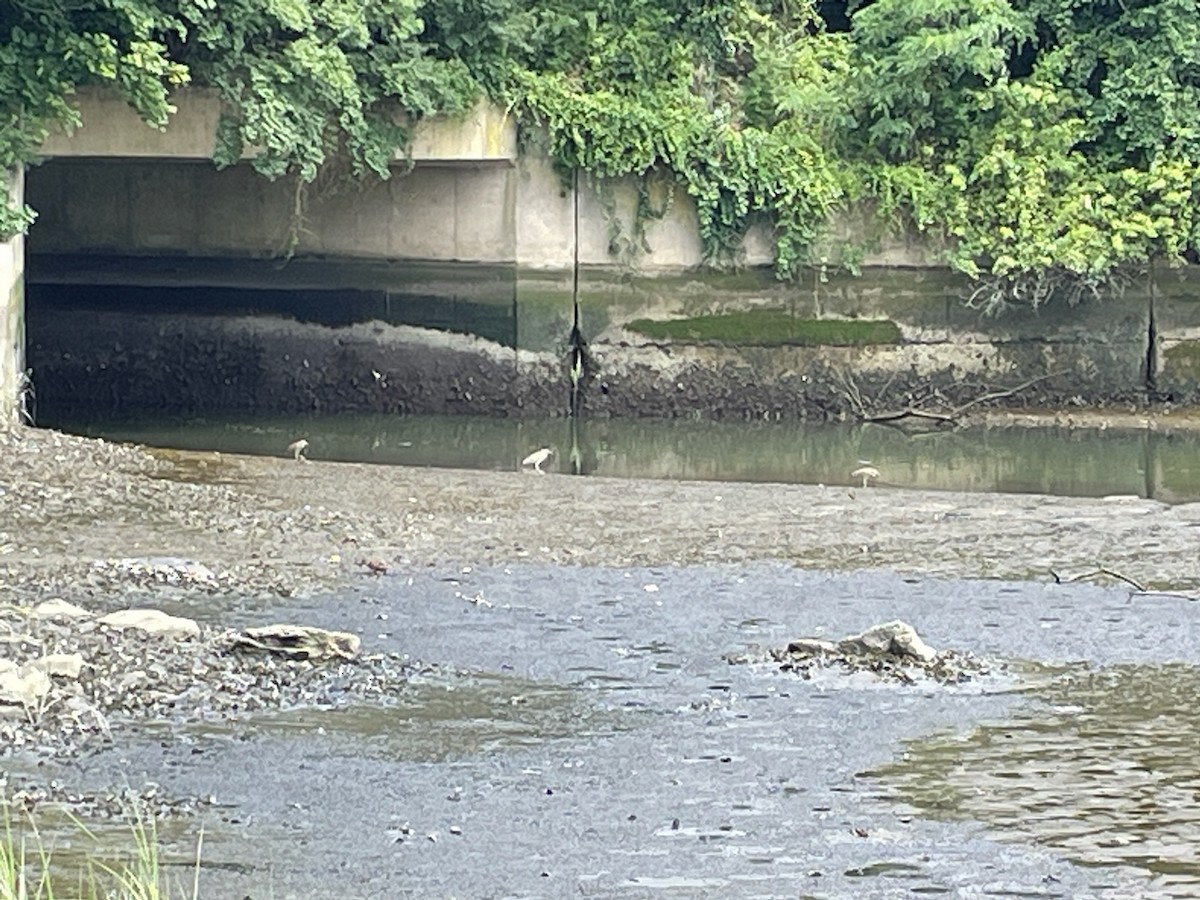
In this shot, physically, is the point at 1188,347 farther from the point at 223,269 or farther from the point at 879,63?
the point at 223,269

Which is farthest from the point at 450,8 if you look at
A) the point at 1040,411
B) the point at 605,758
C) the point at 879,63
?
the point at 605,758

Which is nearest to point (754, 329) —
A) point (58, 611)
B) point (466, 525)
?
point (466, 525)

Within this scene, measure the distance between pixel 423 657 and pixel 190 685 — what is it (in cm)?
138

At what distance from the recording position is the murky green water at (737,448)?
19.5 meters

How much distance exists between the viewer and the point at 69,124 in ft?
59.6

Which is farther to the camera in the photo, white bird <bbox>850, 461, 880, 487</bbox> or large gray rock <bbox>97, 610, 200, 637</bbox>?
white bird <bbox>850, 461, 880, 487</bbox>

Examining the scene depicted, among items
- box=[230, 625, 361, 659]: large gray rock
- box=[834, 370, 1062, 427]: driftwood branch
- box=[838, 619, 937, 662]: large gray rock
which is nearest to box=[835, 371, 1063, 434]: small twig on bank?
box=[834, 370, 1062, 427]: driftwood branch

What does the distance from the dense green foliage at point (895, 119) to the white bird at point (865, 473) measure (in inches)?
160

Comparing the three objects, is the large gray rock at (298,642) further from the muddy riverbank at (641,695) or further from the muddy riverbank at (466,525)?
the muddy riverbank at (466,525)

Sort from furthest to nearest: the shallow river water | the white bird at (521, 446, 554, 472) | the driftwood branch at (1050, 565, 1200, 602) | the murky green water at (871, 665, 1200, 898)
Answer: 1. the white bird at (521, 446, 554, 472)
2. the driftwood branch at (1050, 565, 1200, 602)
3. the murky green water at (871, 665, 1200, 898)
4. the shallow river water

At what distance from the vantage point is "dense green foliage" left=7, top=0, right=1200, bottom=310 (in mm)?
22531

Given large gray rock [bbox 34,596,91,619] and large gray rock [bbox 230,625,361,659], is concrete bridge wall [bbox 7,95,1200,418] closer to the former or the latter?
large gray rock [bbox 34,596,91,619]

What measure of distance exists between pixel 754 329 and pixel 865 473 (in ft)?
17.4

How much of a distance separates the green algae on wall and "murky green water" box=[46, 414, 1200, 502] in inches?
39.3
